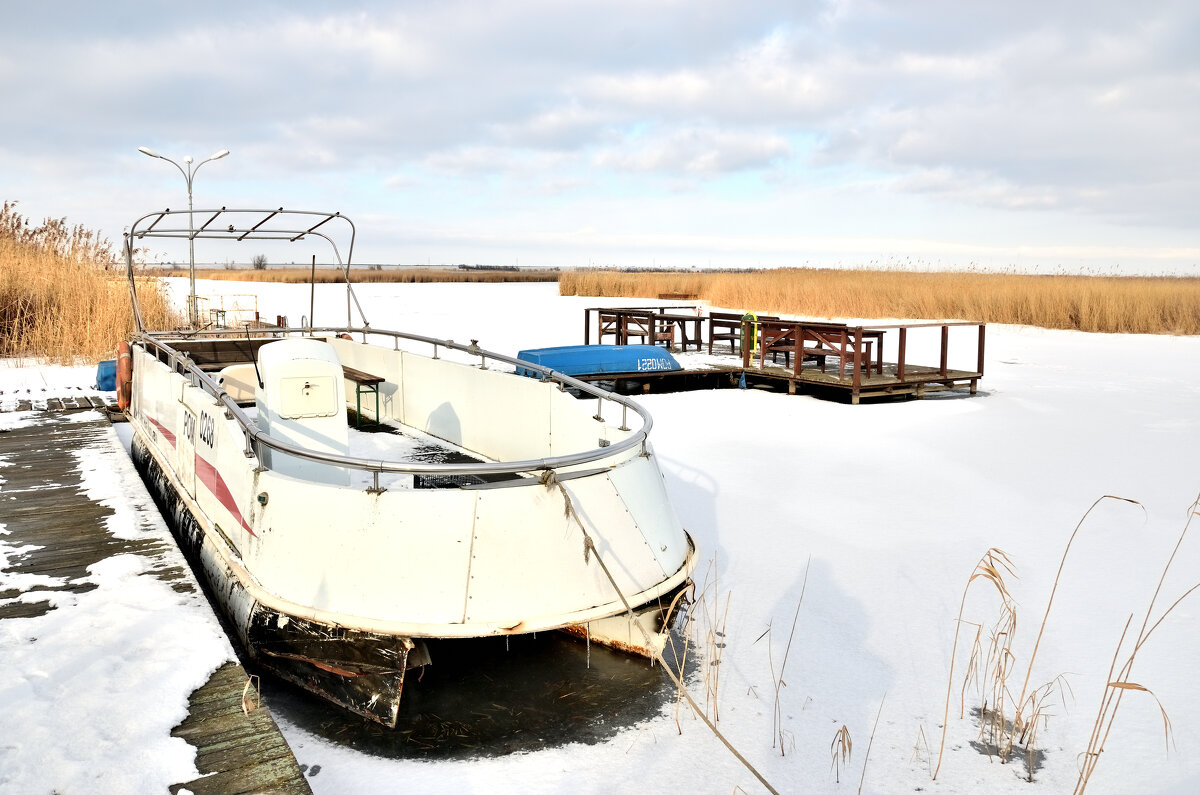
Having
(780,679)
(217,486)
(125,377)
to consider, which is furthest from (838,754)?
(125,377)

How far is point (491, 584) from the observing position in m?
3.80

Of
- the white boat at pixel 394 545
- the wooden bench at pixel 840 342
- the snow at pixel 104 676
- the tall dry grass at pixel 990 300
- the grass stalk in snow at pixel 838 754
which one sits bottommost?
the grass stalk in snow at pixel 838 754

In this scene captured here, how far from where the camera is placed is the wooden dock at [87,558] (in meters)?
3.19

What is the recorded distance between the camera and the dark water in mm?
3883

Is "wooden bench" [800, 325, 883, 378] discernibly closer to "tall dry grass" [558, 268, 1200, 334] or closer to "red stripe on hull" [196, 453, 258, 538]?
"red stripe on hull" [196, 453, 258, 538]

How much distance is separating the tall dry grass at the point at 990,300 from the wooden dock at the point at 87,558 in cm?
2018

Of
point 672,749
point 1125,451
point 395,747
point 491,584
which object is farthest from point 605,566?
point 1125,451

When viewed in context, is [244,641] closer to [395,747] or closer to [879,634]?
[395,747]

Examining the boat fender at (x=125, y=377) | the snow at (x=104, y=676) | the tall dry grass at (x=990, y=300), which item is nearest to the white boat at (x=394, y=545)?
the snow at (x=104, y=676)

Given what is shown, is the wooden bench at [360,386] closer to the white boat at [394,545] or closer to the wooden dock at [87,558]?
the wooden dock at [87,558]

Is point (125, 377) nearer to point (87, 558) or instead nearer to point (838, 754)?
point (87, 558)

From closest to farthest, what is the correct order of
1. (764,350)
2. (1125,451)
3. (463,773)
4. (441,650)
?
(463,773) < (441,650) < (1125,451) < (764,350)

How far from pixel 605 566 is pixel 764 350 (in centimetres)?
1036

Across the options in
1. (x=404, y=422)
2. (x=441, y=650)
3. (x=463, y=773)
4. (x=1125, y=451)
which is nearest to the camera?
(x=463, y=773)
